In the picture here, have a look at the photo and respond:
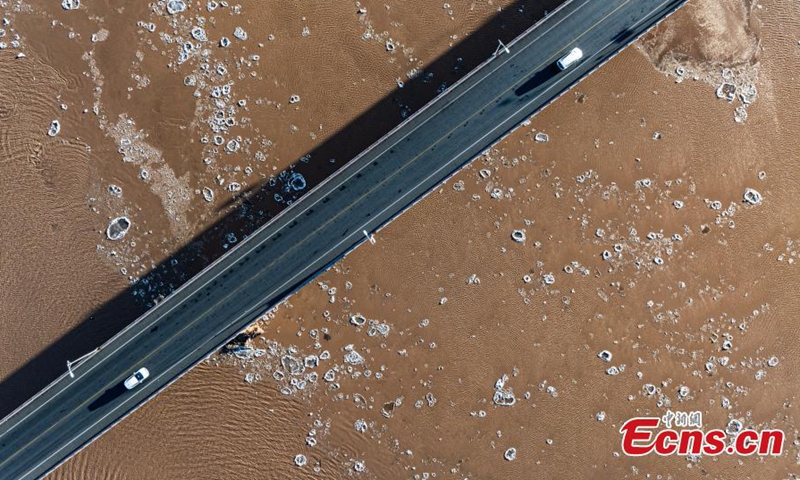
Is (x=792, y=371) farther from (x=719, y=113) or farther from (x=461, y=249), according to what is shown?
(x=461, y=249)

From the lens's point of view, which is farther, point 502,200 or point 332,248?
point 502,200

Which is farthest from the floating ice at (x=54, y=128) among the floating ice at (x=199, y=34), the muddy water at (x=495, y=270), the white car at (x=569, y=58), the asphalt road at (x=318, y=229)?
the white car at (x=569, y=58)

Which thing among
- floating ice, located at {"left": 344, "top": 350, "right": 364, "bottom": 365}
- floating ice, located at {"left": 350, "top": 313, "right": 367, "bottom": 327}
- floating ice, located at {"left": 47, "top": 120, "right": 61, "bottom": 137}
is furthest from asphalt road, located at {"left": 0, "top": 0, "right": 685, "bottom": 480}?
floating ice, located at {"left": 47, "top": 120, "right": 61, "bottom": 137}

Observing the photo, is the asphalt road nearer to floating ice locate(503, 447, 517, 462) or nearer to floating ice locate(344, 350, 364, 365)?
floating ice locate(344, 350, 364, 365)

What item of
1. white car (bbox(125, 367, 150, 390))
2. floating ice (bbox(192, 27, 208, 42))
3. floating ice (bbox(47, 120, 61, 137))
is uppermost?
floating ice (bbox(192, 27, 208, 42))

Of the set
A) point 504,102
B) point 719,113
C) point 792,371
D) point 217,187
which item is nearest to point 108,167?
point 217,187
